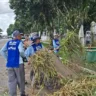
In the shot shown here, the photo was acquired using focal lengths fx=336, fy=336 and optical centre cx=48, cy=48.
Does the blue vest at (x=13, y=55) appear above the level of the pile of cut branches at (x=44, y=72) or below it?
above

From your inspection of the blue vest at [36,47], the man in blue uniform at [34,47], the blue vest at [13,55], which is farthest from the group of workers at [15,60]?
the blue vest at [36,47]

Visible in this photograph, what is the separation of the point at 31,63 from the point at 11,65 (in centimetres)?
53

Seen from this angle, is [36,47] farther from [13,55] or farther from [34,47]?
[13,55]

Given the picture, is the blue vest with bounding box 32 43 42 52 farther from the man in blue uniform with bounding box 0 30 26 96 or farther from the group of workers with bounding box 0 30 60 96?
the man in blue uniform with bounding box 0 30 26 96

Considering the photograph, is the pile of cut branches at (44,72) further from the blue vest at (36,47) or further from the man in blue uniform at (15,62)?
the blue vest at (36,47)

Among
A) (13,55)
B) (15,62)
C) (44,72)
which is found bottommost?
(44,72)

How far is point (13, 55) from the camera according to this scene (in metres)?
8.55

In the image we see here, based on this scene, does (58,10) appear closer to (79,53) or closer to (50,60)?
(79,53)

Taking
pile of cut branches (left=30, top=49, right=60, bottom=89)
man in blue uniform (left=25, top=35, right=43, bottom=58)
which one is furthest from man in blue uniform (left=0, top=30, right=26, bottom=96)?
man in blue uniform (left=25, top=35, right=43, bottom=58)

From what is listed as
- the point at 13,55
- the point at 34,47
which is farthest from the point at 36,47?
the point at 13,55

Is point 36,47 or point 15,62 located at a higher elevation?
point 36,47

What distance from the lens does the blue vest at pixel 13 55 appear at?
8.52m

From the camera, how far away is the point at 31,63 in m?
8.72

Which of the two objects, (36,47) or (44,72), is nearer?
(44,72)
